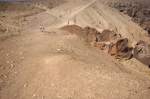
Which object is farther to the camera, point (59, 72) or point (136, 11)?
point (136, 11)

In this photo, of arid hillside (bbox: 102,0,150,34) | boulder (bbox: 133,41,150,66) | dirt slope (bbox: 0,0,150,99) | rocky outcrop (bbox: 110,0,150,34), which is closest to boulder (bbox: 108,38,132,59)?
boulder (bbox: 133,41,150,66)

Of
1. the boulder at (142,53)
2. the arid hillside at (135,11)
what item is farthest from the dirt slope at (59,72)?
the arid hillside at (135,11)

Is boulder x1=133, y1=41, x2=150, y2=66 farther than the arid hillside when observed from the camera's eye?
No

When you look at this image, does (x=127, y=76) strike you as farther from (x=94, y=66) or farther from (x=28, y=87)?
(x=28, y=87)

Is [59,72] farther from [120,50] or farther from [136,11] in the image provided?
[136,11]

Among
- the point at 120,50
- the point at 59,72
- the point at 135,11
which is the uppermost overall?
the point at 135,11

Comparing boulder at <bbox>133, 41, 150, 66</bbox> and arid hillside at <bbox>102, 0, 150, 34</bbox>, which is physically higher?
arid hillside at <bbox>102, 0, 150, 34</bbox>

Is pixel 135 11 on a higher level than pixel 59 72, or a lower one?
higher

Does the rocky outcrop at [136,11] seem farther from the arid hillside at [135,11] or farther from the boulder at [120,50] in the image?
the boulder at [120,50]

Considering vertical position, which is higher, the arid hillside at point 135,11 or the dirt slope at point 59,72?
the arid hillside at point 135,11

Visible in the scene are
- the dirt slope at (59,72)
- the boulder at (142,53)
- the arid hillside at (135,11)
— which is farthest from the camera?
the arid hillside at (135,11)

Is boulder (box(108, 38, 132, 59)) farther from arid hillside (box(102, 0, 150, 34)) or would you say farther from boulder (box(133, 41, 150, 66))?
arid hillside (box(102, 0, 150, 34))

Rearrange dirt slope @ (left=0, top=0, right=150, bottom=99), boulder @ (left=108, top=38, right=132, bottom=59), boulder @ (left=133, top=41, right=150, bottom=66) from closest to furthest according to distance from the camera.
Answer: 1. dirt slope @ (left=0, top=0, right=150, bottom=99)
2. boulder @ (left=108, top=38, right=132, bottom=59)
3. boulder @ (left=133, top=41, right=150, bottom=66)

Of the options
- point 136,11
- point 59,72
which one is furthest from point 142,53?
point 136,11
